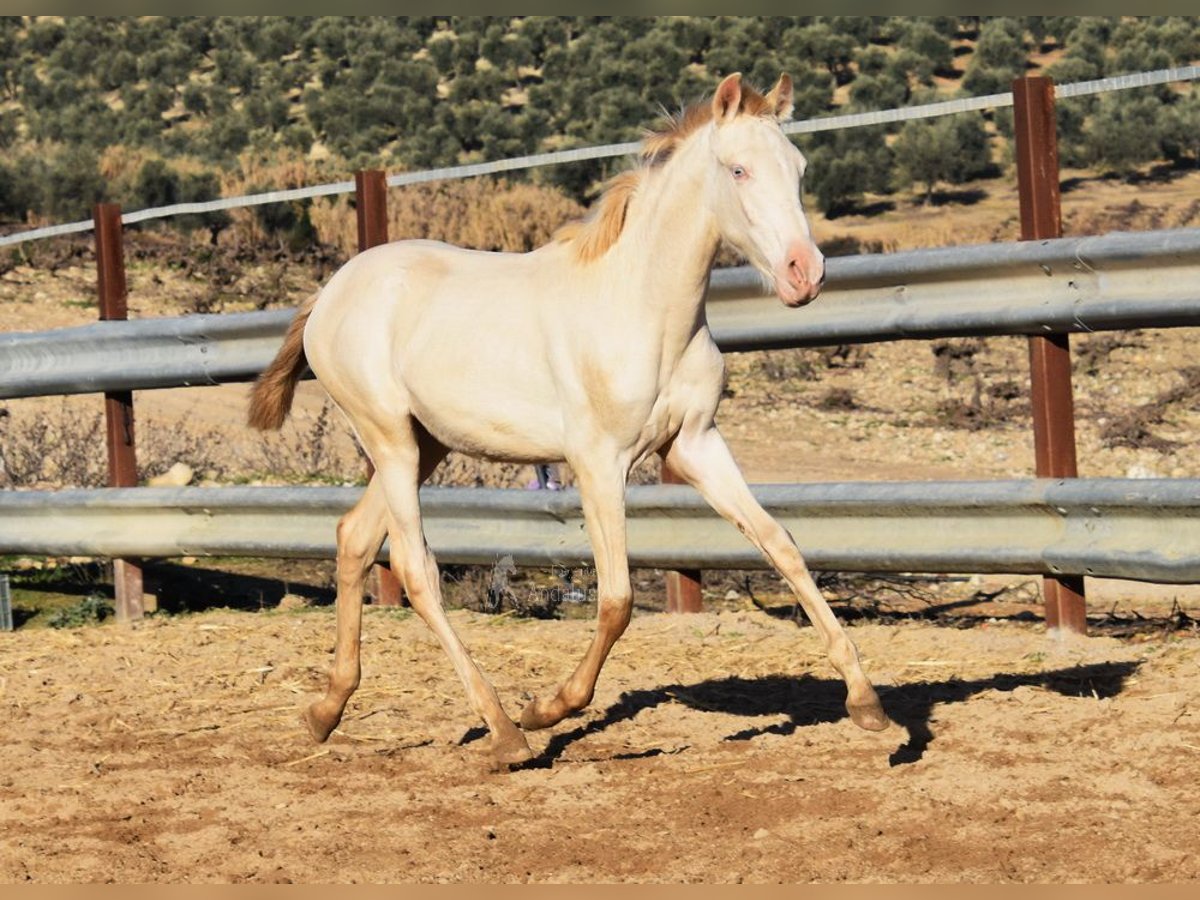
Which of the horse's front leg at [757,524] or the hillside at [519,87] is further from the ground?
the hillside at [519,87]

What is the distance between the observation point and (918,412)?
15.0m

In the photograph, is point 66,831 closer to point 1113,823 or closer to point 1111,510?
point 1113,823

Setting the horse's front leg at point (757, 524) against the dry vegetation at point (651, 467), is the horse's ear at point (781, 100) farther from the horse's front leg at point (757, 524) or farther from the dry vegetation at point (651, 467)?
the dry vegetation at point (651, 467)

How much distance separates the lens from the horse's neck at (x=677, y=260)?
17.5ft

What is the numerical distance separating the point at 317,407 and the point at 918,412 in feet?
17.4

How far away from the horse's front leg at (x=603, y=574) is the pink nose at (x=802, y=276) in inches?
34.1

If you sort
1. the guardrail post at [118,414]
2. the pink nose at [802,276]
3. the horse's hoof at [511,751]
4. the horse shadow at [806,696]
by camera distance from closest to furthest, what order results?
1. the pink nose at [802,276]
2. the horse's hoof at [511,751]
3. the horse shadow at [806,696]
4. the guardrail post at [118,414]

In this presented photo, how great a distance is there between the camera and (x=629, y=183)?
5.58 metres

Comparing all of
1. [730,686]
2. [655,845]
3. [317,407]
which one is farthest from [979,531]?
[317,407]

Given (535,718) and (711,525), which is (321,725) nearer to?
(535,718)

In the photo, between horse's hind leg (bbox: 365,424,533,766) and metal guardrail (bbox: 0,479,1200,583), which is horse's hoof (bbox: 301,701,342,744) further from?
metal guardrail (bbox: 0,479,1200,583)

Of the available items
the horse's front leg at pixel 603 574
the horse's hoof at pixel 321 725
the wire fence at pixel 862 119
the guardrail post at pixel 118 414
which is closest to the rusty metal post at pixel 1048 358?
the wire fence at pixel 862 119

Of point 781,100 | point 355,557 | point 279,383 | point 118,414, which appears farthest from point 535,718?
point 118,414

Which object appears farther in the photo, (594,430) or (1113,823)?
(594,430)
